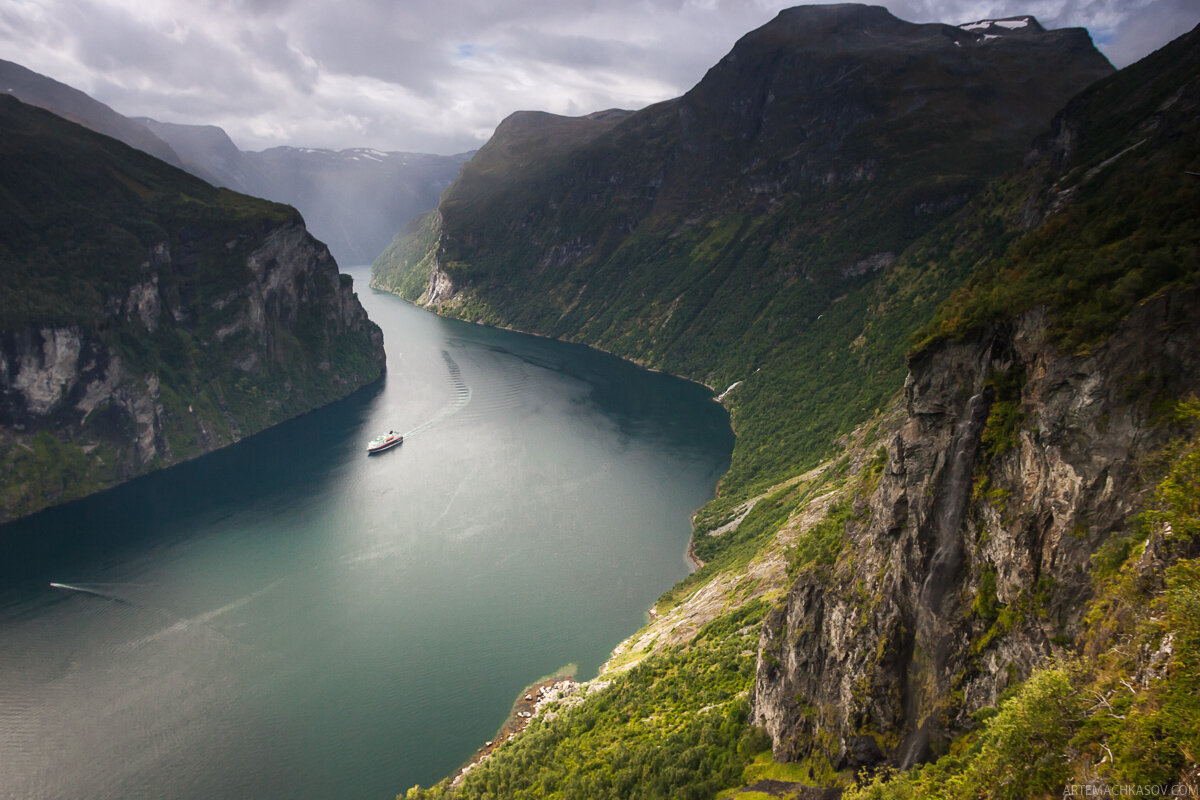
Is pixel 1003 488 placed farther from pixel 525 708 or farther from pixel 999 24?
pixel 999 24

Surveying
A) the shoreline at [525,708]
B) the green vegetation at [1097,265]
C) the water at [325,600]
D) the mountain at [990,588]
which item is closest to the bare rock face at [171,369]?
the water at [325,600]

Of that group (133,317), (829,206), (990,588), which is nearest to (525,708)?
(990,588)

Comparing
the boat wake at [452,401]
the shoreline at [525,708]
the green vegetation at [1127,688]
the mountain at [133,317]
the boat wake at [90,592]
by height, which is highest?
the mountain at [133,317]

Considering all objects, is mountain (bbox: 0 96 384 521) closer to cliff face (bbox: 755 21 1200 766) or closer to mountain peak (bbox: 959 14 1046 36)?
cliff face (bbox: 755 21 1200 766)

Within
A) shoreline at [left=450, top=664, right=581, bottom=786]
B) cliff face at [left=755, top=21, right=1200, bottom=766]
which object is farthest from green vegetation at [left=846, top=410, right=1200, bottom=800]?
shoreline at [left=450, top=664, right=581, bottom=786]

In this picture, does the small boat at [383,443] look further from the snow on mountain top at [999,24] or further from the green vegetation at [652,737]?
the snow on mountain top at [999,24]

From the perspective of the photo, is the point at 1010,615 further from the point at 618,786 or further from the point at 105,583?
the point at 105,583
